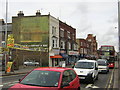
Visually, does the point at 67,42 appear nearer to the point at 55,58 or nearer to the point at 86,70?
the point at 55,58

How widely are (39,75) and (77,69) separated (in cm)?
784

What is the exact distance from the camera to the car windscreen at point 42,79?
20.3 ft

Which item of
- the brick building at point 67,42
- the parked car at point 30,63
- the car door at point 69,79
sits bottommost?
the parked car at point 30,63

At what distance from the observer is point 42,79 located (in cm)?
648

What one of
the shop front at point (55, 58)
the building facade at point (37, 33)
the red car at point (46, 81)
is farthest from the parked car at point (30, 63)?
the red car at point (46, 81)

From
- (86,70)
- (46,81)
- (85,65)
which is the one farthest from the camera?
(85,65)

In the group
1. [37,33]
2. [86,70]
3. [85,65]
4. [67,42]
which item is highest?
[37,33]

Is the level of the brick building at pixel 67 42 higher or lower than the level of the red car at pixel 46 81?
higher

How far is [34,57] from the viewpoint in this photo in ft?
124

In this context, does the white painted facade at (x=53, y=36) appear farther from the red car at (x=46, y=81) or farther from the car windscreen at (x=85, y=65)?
the red car at (x=46, y=81)

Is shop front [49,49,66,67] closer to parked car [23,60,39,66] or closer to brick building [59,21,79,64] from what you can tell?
brick building [59,21,79,64]

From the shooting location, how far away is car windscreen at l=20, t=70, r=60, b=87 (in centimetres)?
620

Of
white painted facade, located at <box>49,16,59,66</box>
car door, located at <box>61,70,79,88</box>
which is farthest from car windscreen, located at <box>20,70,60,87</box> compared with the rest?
white painted facade, located at <box>49,16,59,66</box>

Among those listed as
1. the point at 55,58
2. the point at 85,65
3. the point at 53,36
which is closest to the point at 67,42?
the point at 55,58
